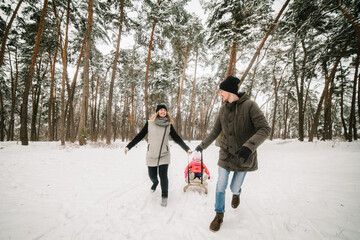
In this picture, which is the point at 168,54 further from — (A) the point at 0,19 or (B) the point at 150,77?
(A) the point at 0,19

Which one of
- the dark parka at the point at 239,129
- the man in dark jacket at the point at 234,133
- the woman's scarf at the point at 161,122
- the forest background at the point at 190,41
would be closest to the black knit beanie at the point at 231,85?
the man in dark jacket at the point at 234,133

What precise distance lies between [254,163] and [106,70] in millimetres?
20844

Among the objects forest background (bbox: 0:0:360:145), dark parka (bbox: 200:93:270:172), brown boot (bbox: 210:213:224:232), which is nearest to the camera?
dark parka (bbox: 200:93:270:172)

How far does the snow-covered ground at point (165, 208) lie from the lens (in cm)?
208

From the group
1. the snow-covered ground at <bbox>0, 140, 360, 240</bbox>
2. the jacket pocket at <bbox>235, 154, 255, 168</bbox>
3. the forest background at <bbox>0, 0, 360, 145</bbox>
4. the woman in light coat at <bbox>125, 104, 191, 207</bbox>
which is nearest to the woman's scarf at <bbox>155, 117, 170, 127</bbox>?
the woman in light coat at <bbox>125, 104, 191, 207</bbox>

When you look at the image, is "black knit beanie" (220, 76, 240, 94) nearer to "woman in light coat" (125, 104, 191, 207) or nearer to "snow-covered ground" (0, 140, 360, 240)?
"woman in light coat" (125, 104, 191, 207)

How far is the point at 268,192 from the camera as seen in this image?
136 inches

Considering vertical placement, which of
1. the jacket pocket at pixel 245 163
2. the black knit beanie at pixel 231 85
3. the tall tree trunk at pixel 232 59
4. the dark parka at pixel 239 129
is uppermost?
the tall tree trunk at pixel 232 59

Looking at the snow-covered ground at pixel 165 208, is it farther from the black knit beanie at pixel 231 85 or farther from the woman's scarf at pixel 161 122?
the black knit beanie at pixel 231 85

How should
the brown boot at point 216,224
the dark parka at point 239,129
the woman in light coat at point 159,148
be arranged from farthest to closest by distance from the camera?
the woman in light coat at point 159,148, the brown boot at point 216,224, the dark parka at point 239,129

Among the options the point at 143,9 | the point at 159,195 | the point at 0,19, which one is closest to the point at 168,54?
the point at 143,9

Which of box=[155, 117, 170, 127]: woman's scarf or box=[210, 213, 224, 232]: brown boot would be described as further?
box=[155, 117, 170, 127]: woman's scarf

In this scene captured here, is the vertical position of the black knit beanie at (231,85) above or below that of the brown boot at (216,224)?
above

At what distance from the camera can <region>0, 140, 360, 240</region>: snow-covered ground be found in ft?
6.84
